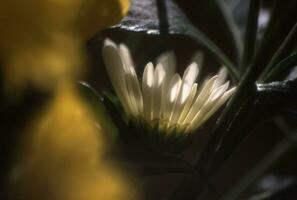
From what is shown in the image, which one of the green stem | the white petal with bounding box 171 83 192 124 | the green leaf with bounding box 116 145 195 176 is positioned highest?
the green stem

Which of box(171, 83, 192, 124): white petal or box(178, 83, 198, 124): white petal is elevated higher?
box(171, 83, 192, 124): white petal

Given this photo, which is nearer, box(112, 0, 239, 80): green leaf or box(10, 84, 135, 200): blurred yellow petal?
box(10, 84, 135, 200): blurred yellow petal

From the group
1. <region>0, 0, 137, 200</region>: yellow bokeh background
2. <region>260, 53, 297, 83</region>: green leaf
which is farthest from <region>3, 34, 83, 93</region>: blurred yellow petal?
<region>260, 53, 297, 83</region>: green leaf

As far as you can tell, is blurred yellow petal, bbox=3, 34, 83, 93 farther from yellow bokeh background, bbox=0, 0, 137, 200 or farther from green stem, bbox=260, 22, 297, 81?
green stem, bbox=260, 22, 297, 81

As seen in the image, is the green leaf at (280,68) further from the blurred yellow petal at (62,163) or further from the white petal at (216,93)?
the blurred yellow petal at (62,163)

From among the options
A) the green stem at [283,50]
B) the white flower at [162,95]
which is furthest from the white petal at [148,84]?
the green stem at [283,50]

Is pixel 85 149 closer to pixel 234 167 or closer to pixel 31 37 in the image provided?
pixel 31 37

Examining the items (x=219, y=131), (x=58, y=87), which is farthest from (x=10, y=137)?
(x=219, y=131)

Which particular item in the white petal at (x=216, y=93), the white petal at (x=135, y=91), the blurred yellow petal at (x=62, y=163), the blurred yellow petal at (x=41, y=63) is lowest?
the blurred yellow petal at (x=62, y=163)
